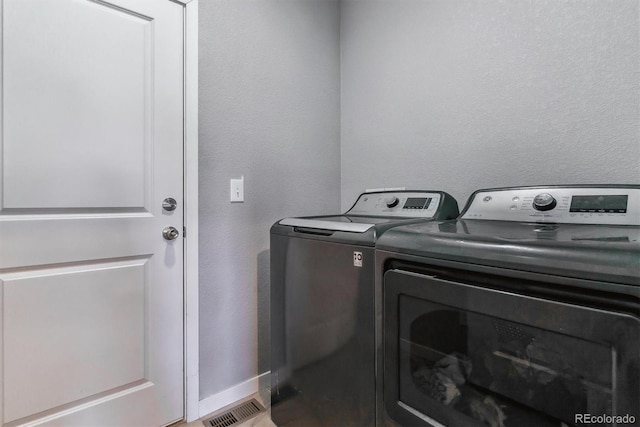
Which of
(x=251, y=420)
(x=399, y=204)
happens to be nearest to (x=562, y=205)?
(x=399, y=204)

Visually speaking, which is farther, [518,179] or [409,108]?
[409,108]

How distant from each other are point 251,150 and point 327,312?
95 centimetres

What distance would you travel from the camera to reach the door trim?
1.42 m

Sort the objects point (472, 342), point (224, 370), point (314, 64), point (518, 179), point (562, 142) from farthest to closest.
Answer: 1. point (314, 64)
2. point (224, 370)
3. point (518, 179)
4. point (562, 142)
5. point (472, 342)

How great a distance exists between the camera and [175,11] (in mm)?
1391

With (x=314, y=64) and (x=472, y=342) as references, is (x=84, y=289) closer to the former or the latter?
(x=472, y=342)

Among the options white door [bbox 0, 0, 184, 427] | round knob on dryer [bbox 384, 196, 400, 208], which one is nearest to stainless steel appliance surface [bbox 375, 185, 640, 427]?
round knob on dryer [bbox 384, 196, 400, 208]

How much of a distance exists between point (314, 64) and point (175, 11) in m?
0.81

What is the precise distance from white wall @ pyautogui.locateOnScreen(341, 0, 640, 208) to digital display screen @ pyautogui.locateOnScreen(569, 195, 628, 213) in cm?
20

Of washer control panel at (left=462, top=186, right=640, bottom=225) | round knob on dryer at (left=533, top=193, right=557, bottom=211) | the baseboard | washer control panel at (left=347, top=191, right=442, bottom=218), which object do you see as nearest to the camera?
washer control panel at (left=462, top=186, right=640, bottom=225)

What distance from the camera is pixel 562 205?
3.35 ft

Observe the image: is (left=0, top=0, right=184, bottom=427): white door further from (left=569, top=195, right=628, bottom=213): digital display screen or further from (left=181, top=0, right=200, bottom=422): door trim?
(left=569, top=195, right=628, bottom=213): digital display screen

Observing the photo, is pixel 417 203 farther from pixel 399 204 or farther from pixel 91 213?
pixel 91 213

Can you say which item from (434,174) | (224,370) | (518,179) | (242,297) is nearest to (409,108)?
(434,174)
